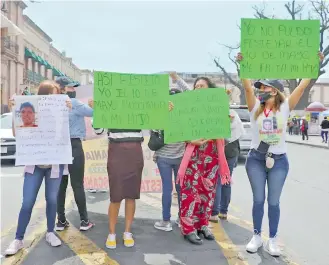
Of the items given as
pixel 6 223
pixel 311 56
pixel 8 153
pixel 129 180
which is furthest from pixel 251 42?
pixel 8 153

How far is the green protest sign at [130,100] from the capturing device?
3943 mm

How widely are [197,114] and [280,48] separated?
1.07 metres

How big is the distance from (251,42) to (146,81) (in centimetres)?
111

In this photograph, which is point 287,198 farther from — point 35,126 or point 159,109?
point 35,126

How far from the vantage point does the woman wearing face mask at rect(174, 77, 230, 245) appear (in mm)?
4234

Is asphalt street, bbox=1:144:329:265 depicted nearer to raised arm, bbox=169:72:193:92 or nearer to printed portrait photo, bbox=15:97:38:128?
printed portrait photo, bbox=15:97:38:128

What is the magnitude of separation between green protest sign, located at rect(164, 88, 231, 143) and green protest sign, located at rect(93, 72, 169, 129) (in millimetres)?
153

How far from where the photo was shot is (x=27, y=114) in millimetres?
3936

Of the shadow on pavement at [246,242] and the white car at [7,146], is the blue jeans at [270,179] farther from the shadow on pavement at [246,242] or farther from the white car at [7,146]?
the white car at [7,146]

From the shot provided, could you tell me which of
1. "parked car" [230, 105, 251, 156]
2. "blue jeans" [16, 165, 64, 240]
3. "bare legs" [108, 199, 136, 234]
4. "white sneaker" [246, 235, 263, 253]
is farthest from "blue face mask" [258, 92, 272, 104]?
"parked car" [230, 105, 251, 156]

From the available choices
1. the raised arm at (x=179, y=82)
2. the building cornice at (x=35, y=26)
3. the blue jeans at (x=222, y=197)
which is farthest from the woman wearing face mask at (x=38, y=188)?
the building cornice at (x=35, y=26)

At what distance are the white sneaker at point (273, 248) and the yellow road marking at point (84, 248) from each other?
4.96ft

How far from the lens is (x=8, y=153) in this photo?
11008 mm

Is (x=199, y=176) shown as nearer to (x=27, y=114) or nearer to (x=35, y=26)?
(x=27, y=114)
